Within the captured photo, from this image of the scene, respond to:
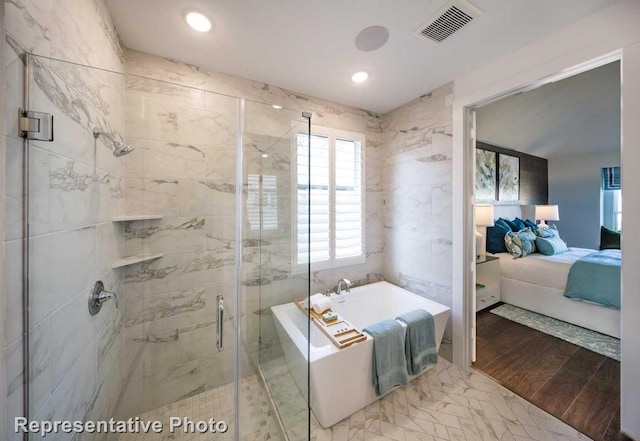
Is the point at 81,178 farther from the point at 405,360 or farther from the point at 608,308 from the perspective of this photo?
the point at 608,308

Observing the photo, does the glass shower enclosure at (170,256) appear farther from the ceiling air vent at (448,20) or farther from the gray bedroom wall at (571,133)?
the gray bedroom wall at (571,133)

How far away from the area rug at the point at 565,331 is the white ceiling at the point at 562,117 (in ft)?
8.87

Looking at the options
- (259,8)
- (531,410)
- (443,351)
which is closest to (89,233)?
(259,8)

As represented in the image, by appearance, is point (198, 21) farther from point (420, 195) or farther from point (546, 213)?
point (546, 213)

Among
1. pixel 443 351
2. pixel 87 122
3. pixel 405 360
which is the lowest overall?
pixel 443 351

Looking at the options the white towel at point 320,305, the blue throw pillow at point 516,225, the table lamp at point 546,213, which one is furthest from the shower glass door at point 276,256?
the table lamp at point 546,213

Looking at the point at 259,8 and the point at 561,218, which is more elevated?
the point at 259,8

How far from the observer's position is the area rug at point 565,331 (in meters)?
2.21

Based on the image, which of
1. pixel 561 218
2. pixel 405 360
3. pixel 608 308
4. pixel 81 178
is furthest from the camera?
pixel 561 218

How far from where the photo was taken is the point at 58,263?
88cm

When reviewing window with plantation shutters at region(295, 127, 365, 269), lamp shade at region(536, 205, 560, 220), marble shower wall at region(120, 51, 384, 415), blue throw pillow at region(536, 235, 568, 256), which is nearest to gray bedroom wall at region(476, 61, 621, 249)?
lamp shade at region(536, 205, 560, 220)

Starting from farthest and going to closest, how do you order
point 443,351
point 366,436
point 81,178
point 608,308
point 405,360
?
point 608,308 → point 443,351 → point 405,360 → point 366,436 → point 81,178

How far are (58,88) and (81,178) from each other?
368mm

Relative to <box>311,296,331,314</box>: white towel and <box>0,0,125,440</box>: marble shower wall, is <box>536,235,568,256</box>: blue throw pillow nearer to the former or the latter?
<box>311,296,331,314</box>: white towel
